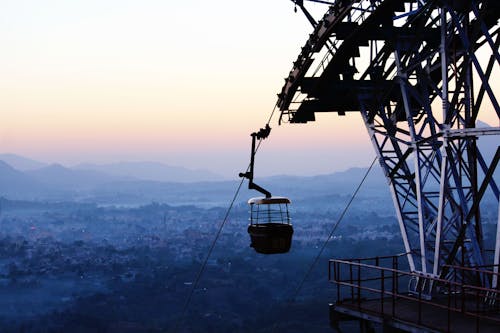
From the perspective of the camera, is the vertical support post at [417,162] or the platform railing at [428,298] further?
the vertical support post at [417,162]

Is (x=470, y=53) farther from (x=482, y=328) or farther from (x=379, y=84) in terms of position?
(x=482, y=328)

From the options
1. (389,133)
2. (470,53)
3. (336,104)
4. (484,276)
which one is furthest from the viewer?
(336,104)

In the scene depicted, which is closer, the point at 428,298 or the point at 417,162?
the point at 428,298

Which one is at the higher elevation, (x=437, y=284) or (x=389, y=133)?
(x=389, y=133)

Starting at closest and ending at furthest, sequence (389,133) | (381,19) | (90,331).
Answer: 1. (381,19)
2. (389,133)
3. (90,331)

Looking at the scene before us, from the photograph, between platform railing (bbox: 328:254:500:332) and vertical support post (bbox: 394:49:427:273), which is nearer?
platform railing (bbox: 328:254:500:332)

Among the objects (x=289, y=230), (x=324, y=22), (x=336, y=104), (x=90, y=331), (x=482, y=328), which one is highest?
(x=324, y=22)

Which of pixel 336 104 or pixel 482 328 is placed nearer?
pixel 482 328

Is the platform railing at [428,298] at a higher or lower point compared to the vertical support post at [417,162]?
lower

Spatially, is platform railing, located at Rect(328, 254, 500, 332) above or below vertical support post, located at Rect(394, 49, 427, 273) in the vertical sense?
below

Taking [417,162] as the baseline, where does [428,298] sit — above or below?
below

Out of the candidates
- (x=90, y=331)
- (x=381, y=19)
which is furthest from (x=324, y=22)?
(x=90, y=331)
